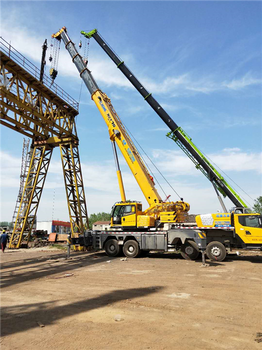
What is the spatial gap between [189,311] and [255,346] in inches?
69.7

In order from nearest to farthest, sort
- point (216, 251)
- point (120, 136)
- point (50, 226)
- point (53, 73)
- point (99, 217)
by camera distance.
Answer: point (216, 251) → point (120, 136) → point (53, 73) → point (50, 226) → point (99, 217)

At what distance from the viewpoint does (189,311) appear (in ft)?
18.5

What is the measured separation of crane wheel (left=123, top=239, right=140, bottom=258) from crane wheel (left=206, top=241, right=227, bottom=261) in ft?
13.3

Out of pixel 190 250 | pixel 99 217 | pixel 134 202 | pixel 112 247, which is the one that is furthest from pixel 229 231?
pixel 99 217

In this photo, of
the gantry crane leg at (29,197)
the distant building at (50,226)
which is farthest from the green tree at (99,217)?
the gantry crane leg at (29,197)

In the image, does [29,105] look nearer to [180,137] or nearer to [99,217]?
[180,137]

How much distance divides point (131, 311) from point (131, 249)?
9.89m

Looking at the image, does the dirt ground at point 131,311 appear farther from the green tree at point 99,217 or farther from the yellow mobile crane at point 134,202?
the green tree at point 99,217

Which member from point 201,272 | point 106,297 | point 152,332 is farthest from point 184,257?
point 152,332

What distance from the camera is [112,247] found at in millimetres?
15969

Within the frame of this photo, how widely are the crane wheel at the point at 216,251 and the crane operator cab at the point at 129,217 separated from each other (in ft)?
11.2

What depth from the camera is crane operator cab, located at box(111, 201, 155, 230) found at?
15141 mm

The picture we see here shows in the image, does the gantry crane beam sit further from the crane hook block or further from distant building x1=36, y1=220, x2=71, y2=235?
distant building x1=36, y1=220, x2=71, y2=235

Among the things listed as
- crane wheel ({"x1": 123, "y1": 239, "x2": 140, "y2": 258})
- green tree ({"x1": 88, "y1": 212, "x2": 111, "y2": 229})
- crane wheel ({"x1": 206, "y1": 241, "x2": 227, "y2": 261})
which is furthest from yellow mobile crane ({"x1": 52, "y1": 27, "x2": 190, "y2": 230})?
green tree ({"x1": 88, "y1": 212, "x2": 111, "y2": 229})
